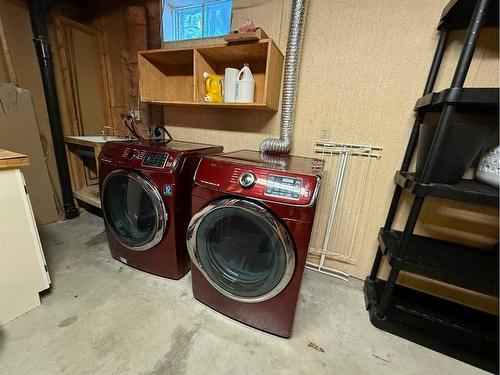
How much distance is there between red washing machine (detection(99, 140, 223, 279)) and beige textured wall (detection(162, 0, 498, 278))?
0.79m

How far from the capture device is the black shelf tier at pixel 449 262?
1.00 metres

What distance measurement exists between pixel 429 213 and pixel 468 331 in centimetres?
65

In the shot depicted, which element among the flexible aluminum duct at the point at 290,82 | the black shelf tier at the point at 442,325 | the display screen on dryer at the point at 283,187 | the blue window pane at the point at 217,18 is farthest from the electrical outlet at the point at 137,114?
the black shelf tier at the point at 442,325

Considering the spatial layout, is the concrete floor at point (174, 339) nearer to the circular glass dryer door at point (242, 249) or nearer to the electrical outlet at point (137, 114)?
the circular glass dryer door at point (242, 249)

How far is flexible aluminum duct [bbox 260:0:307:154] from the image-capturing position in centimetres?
131

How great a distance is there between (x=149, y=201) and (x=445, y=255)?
176 cm

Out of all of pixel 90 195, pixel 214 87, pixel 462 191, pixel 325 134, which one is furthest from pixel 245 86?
pixel 90 195

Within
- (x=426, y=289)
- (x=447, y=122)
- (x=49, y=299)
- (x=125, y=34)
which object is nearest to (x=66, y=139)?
(x=125, y=34)

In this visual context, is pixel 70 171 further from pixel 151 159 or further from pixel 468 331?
pixel 468 331

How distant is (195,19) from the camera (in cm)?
178

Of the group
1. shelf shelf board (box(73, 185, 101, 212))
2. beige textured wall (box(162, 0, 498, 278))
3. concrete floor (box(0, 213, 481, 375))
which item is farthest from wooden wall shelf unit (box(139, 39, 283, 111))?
concrete floor (box(0, 213, 481, 375))

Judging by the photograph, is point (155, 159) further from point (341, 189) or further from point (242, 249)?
point (341, 189)

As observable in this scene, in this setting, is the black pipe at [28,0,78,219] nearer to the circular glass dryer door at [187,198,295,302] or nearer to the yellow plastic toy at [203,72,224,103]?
the yellow plastic toy at [203,72,224,103]

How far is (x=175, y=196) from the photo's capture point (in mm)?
1264
